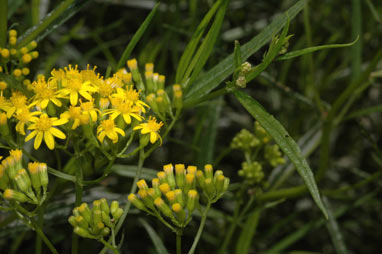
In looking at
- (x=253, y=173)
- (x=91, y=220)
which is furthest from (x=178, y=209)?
(x=253, y=173)

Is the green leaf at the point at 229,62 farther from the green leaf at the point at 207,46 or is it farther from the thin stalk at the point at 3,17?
the thin stalk at the point at 3,17

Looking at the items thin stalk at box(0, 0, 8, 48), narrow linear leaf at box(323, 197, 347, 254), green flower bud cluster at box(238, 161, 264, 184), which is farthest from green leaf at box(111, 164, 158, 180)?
narrow linear leaf at box(323, 197, 347, 254)

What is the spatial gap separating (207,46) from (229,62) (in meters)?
0.08

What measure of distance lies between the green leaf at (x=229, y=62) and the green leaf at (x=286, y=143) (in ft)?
0.39

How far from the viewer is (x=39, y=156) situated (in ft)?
6.59

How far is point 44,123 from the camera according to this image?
1.12 metres

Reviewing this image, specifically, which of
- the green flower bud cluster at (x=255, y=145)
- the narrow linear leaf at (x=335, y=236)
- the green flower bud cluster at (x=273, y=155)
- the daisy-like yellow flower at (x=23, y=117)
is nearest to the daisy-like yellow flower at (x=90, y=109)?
the daisy-like yellow flower at (x=23, y=117)

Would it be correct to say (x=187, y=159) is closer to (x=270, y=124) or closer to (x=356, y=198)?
(x=356, y=198)

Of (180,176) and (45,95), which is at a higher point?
(45,95)

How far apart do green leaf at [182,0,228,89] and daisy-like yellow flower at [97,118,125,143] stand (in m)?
0.23

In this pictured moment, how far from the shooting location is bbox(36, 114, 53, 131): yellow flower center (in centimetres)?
112

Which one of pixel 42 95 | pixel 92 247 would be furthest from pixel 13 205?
pixel 92 247

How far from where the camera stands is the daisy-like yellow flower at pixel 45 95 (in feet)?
3.77

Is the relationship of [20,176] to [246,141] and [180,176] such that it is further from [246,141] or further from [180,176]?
[246,141]
